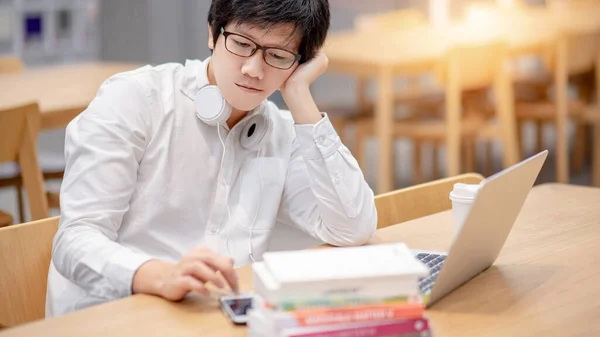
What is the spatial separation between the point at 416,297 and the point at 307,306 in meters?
0.15

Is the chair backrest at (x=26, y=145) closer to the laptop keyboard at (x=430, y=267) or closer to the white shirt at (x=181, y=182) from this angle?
the white shirt at (x=181, y=182)

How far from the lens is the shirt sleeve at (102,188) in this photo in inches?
57.7

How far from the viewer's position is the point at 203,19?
6098 millimetres

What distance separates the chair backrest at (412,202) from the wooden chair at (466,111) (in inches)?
90.6

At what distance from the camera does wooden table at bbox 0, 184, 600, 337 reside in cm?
124

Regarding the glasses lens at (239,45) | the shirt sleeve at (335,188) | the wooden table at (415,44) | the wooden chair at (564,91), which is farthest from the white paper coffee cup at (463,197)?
the wooden chair at (564,91)

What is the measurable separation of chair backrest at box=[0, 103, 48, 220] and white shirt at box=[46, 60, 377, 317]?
1228 mm

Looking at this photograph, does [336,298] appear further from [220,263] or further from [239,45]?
[239,45]

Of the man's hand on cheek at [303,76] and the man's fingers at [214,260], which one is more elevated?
the man's hand on cheek at [303,76]

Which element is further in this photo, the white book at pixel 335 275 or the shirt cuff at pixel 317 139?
the shirt cuff at pixel 317 139

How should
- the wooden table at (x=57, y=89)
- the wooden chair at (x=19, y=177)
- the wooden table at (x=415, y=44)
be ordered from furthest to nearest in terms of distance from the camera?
the wooden table at (x=415, y=44) → the wooden chair at (x=19, y=177) → the wooden table at (x=57, y=89)

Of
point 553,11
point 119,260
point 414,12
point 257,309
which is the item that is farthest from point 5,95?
Answer: point 553,11

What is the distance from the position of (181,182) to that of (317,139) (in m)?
0.28

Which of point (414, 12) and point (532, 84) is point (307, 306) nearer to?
point (532, 84)
